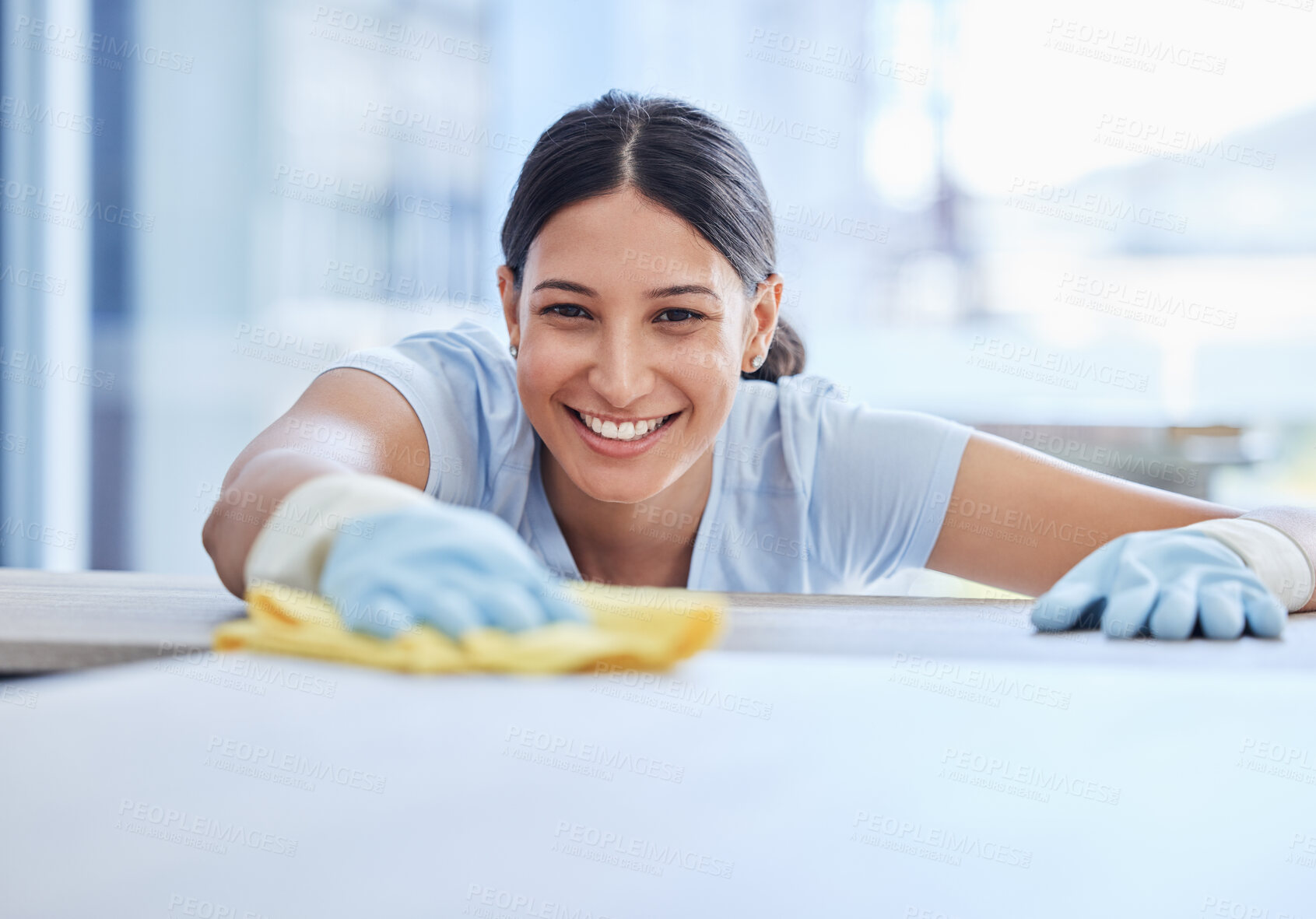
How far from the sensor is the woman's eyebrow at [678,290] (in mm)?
954

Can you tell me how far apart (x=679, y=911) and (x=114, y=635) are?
36 centimetres

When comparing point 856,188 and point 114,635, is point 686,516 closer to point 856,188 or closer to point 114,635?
point 114,635

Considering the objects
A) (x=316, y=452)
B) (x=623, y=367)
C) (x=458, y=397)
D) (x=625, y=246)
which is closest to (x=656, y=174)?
(x=625, y=246)

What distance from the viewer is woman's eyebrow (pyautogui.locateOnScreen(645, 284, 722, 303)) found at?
3.13ft

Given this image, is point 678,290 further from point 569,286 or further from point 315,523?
point 315,523

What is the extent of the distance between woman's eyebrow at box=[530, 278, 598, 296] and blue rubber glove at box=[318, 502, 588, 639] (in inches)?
17.9

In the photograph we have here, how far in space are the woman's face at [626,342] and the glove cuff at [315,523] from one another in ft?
1.28

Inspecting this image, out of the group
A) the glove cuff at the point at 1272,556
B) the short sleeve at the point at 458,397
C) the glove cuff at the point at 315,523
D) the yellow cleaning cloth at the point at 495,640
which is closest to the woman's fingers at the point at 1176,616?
the glove cuff at the point at 1272,556

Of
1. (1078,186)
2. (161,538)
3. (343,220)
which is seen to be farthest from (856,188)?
(161,538)

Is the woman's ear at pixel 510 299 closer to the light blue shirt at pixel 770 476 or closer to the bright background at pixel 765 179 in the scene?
the light blue shirt at pixel 770 476

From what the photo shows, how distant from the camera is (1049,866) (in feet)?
1.42

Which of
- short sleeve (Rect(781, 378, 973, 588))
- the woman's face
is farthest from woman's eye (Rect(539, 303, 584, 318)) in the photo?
short sleeve (Rect(781, 378, 973, 588))

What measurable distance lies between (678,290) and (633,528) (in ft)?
1.09

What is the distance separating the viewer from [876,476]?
1.16 meters
